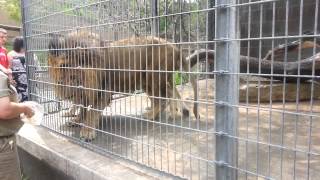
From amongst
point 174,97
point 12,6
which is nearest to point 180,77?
point 174,97

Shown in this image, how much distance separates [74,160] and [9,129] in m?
0.83

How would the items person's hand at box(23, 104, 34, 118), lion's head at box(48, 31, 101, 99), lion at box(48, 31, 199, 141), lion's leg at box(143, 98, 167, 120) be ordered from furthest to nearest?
lion's leg at box(143, 98, 167, 120), lion's head at box(48, 31, 101, 99), lion at box(48, 31, 199, 141), person's hand at box(23, 104, 34, 118)

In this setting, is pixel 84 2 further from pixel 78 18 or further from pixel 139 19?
pixel 139 19

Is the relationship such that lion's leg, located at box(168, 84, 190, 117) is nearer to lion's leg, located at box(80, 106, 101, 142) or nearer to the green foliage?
lion's leg, located at box(80, 106, 101, 142)

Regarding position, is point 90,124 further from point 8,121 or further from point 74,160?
point 8,121

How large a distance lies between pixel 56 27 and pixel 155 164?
7.13ft

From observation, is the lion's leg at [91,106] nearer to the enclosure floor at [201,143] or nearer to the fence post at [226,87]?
the enclosure floor at [201,143]

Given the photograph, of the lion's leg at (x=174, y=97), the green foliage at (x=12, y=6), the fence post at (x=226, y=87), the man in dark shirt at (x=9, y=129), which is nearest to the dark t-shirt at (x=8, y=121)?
the man in dark shirt at (x=9, y=129)

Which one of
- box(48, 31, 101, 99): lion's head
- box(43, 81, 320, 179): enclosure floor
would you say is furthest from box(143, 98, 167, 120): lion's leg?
box(48, 31, 101, 99): lion's head

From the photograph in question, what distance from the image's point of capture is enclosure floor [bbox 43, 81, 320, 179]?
2764 millimetres

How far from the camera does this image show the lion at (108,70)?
3.04 m

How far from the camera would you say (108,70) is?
11.6 ft

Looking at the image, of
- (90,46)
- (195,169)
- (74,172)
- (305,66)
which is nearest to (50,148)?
(74,172)

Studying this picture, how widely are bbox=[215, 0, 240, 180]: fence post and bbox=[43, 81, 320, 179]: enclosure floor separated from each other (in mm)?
97
